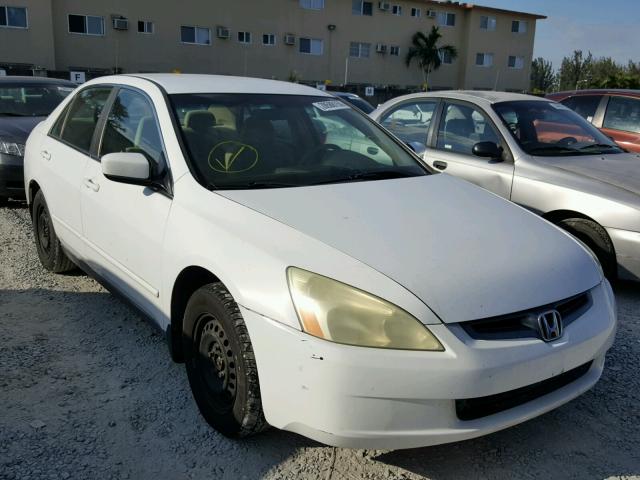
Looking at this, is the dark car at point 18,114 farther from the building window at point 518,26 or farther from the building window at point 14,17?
the building window at point 518,26

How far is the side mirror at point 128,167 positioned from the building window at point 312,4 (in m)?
37.1

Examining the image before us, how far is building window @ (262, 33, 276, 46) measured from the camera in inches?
1430

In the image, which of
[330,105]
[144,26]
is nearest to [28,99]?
[330,105]

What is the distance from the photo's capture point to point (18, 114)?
7812 millimetres

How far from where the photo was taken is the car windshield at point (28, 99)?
7.87 m

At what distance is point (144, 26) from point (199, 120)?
3243cm

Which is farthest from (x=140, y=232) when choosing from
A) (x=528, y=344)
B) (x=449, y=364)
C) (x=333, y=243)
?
(x=528, y=344)

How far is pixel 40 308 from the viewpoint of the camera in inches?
162

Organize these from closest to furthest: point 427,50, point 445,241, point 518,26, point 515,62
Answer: point 445,241 → point 427,50 → point 518,26 → point 515,62

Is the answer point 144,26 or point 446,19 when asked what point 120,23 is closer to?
point 144,26

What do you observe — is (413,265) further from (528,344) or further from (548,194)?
(548,194)

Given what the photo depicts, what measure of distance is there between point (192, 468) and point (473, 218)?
170 cm

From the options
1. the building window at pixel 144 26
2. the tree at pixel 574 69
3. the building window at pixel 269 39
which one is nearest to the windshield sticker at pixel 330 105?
the building window at pixel 144 26

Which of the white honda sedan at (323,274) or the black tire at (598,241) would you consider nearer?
the white honda sedan at (323,274)
